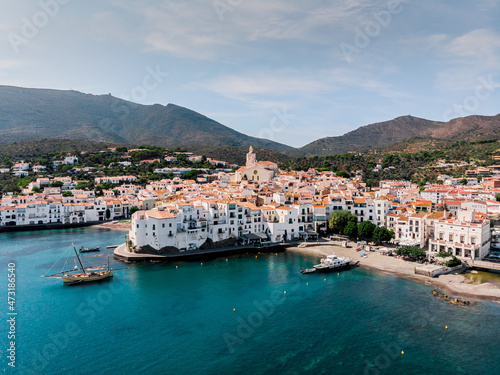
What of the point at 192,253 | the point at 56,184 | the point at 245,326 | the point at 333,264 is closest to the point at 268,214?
the point at 192,253

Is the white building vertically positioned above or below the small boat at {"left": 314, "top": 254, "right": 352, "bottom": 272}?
above

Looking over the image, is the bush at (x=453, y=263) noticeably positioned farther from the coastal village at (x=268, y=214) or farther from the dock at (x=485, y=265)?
the coastal village at (x=268, y=214)

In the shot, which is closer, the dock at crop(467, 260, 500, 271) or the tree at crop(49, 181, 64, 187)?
the dock at crop(467, 260, 500, 271)

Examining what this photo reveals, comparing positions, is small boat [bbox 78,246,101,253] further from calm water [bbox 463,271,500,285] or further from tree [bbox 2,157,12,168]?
tree [bbox 2,157,12,168]

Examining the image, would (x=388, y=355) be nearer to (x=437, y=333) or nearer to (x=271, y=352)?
(x=437, y=333)

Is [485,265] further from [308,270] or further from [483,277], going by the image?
[308,270]

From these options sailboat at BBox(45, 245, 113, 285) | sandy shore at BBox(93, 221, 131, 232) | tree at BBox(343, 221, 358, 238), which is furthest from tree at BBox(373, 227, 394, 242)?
sandy shore at BBox(93, 221, 131, 232)

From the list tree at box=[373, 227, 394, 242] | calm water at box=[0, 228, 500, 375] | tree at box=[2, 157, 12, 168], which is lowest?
calm water at box=[0, 228, 500, 375]

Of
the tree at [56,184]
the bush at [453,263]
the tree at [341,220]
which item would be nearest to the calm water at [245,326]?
the bush at [453,263]
